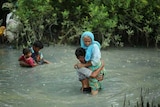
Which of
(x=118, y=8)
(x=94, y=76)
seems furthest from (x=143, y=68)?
(x=118, y=8)

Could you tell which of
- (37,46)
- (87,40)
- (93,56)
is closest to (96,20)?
(37,46)

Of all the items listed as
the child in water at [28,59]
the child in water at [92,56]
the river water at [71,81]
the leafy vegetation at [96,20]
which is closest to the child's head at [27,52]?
the child in water at [28,59]

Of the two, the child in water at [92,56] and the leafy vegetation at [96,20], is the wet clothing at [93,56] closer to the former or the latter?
the child in water at [92,56]

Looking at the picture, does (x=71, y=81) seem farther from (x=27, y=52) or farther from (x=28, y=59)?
(x=27, y=52)

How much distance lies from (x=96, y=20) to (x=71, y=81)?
3263 millimetres

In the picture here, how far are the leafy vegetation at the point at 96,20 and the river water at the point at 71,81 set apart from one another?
0.67m

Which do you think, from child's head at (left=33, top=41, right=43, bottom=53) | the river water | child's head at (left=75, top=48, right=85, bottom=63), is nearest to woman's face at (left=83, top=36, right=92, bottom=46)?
child's head at (left=75, top=48, right=85, bottom=63)

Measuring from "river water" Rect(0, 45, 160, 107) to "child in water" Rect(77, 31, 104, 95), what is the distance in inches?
7.8

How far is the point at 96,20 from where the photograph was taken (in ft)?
35.7

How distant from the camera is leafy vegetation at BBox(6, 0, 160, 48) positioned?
11156 millimetres

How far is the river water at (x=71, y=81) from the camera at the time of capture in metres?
6.68

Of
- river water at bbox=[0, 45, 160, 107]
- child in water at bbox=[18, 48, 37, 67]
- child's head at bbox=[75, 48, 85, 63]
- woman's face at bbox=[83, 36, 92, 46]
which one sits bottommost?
river water at bbox=[0, 45, 160, 107]

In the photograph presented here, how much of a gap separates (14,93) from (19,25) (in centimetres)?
541

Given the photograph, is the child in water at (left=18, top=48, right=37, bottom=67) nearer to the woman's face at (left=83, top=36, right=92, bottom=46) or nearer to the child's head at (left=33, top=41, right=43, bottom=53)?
the child's head at (left=33, top=41, right=43, bottom=53)
